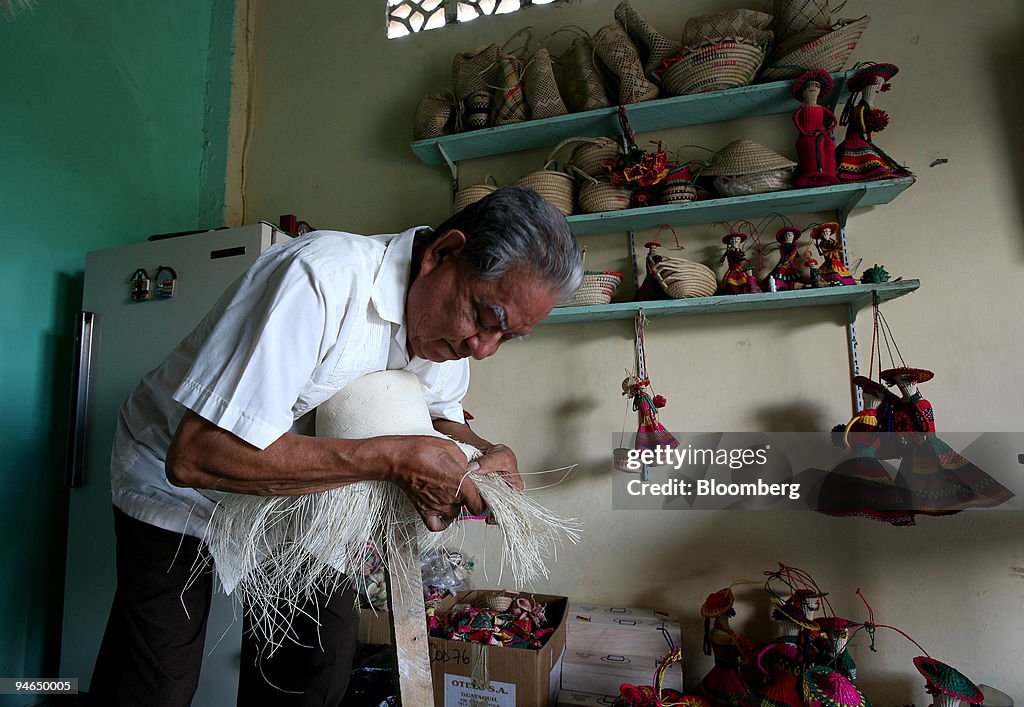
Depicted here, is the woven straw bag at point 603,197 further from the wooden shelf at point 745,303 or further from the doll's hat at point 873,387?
the doll's hat at point 873,387

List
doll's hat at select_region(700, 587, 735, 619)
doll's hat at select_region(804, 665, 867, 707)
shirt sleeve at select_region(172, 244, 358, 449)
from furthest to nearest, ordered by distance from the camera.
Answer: doll's hat at select_region(700, 587, 735, 619), doll's hat at select_region(804, 665, 867, 707), shirt sleeve at select_region(172, 244, 358, 449)

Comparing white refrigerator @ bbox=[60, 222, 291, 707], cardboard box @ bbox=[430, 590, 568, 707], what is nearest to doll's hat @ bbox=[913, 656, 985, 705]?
cardboard box @ bbox=[430, 590, 568, 707]

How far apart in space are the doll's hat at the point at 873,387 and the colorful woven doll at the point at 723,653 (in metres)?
0.71

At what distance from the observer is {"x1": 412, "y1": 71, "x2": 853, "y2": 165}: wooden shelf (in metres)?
1.89

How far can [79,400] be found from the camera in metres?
1.93

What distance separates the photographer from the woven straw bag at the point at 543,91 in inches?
81.3

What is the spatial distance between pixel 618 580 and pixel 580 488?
1.07 feet

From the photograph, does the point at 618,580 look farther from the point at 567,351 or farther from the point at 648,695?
the point at 567,351

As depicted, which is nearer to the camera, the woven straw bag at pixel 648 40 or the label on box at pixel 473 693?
the label on box at pixel 473 693

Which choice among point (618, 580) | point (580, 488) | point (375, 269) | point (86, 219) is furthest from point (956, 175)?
point (86, 219)

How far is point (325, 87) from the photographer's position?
262cm

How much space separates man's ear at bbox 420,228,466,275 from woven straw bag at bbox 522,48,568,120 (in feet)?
4.40

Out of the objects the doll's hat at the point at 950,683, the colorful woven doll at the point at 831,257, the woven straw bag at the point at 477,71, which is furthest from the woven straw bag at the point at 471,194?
the doll's hat at the point at 950,683

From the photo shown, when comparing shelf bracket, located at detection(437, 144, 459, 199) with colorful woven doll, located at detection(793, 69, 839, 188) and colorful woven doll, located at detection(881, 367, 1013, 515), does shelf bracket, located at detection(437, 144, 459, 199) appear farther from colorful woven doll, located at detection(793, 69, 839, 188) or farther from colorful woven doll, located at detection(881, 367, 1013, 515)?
colorful woven doll, located at detection(881, 367, 1013, 515)
